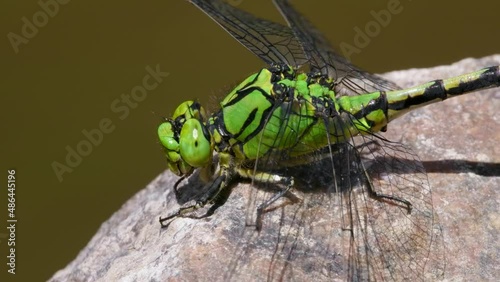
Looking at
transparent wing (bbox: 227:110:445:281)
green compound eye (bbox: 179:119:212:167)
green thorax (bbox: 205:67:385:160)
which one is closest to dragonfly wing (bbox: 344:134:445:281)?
transparent wing (bbox: 227:110:445:281)

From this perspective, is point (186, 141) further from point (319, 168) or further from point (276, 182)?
point (319, 168)

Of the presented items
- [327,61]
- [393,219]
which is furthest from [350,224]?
[327,61]

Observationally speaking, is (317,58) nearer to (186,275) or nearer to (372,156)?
(372,156)

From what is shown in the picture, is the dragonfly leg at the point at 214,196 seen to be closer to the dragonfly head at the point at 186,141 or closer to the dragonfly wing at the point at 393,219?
the dragonfly head at the point at 186,141

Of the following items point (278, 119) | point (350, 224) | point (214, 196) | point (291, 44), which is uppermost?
point (291, 44)

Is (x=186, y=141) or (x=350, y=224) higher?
(x=186, y=141)

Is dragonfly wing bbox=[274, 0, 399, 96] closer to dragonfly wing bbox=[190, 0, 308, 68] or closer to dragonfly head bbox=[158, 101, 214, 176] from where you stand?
dragonfly wing bbox=[190, 0, 308, 68]
